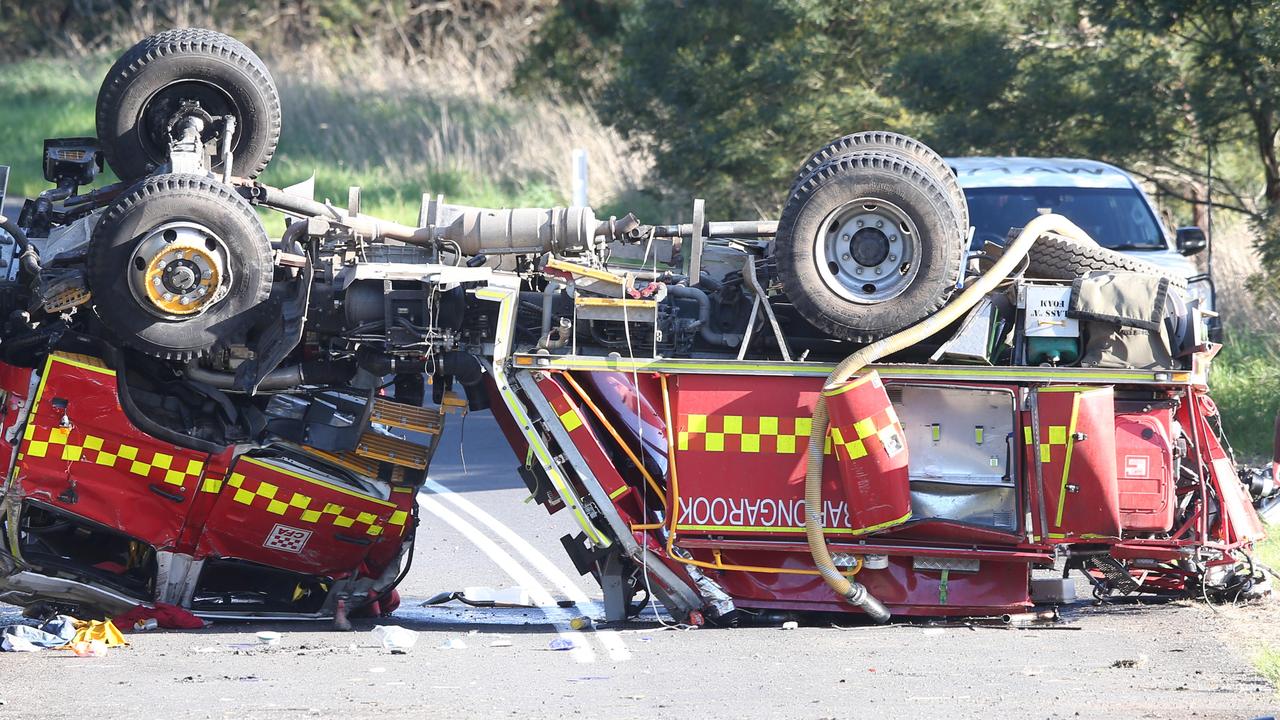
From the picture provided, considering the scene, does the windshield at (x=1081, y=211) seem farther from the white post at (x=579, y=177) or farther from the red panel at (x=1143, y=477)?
the white post at (x=579, y=177)

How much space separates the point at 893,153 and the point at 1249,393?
22.2ft

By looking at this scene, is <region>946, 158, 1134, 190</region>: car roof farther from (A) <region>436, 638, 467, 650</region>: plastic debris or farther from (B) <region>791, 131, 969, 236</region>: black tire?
(A) <region>436, 638, 467, 650</region>: plastic debris

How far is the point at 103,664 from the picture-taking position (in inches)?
279

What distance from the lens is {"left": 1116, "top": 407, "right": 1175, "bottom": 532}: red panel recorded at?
292 inches

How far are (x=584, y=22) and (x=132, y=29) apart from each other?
13197mm

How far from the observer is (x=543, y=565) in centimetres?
985

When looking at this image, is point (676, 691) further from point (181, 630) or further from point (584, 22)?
point (584, 22)

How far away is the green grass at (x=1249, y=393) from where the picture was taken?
1242 centimetres

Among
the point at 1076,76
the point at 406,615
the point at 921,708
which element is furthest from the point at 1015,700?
the point at 1076,76

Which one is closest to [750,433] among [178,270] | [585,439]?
[585,439]

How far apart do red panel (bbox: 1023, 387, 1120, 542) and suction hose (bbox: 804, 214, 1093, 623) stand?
57cm

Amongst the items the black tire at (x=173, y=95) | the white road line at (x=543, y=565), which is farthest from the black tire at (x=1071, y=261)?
the black tire at (x=173, y=95)

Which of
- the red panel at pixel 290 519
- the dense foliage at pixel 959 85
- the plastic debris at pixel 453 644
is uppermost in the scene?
the dense foliage at pixel 959 85

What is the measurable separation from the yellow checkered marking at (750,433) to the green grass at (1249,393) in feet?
19.6
